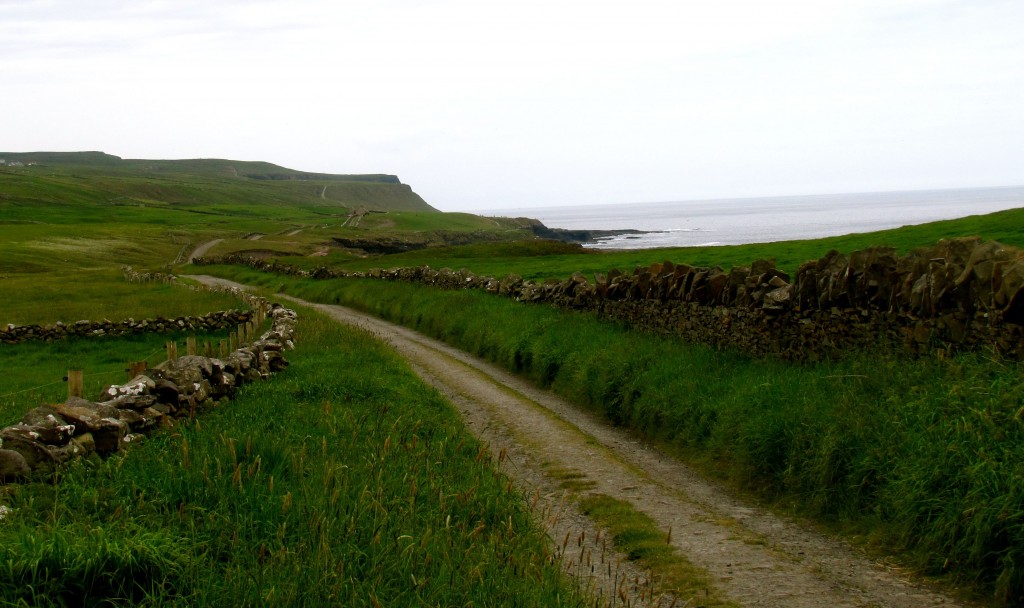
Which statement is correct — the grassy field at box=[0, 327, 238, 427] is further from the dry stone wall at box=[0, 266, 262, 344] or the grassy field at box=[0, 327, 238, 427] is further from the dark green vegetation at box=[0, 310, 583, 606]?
the dark green vegetation at box=[0, 310, 583, 606]

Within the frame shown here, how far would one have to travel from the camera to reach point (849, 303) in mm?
11500

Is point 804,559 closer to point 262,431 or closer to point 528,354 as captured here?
point 262,431

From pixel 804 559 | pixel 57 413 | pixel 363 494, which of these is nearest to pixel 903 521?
pixel 804 559

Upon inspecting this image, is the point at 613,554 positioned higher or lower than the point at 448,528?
lower

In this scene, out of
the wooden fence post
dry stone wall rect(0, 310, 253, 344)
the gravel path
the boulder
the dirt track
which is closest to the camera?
the dirt track

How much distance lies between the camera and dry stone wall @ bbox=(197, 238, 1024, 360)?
9.26 metres

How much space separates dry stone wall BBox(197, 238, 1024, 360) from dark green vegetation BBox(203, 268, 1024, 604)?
13.5 inches

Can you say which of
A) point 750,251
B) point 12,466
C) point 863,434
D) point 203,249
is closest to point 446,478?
point 12,466

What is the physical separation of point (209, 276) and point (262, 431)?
5358cm

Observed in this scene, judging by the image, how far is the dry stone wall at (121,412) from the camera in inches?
294

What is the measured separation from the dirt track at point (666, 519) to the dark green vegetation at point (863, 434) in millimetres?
417

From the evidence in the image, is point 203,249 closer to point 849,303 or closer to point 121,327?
point 121,327

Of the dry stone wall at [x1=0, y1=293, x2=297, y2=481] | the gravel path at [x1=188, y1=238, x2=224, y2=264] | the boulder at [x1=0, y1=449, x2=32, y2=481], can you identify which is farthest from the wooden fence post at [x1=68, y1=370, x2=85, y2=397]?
the gravel path at [x1=188, y1=238, x2=224, y2=264]

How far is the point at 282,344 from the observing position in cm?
1719
